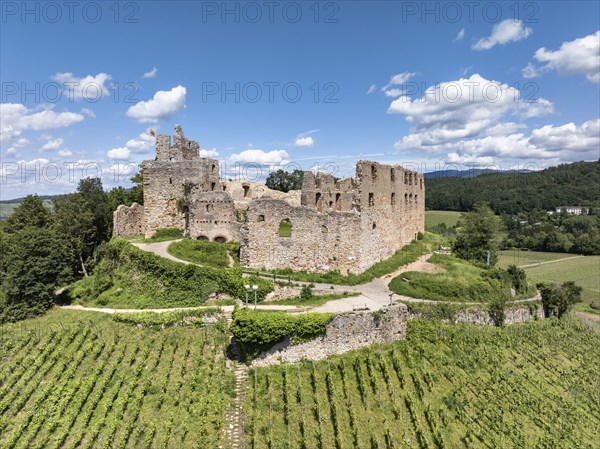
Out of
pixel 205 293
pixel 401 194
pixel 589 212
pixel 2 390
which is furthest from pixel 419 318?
pixel 589 212

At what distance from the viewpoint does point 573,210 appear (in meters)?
108

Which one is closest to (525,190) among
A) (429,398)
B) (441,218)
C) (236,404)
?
(441,218)

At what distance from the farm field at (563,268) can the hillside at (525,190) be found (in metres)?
35.4

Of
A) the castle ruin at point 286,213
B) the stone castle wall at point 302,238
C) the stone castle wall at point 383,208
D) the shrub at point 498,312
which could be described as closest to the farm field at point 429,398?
the shrub at point 498,312

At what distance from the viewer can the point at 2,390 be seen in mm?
17141

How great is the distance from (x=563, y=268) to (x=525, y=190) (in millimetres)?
61938

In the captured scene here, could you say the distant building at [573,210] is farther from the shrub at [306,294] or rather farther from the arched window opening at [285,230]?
the shrub at [306,294]

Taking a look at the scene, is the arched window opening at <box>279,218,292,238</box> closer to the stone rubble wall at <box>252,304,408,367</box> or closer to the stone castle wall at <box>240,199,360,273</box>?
the stone castle wall at <box>240,199,360,273</box>

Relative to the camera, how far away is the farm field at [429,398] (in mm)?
15062

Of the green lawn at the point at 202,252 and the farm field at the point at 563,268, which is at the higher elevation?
the green lawn at the point at 202,252

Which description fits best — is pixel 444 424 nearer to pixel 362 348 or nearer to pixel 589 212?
pixel 362 348

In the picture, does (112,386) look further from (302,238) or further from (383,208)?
(383,208)

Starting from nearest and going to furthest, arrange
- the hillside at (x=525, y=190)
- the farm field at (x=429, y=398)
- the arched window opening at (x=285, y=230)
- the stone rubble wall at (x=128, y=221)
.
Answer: the farm field at (x=429, y=398)
the arched window opening at (x=285, y=230)
the stone rubble wall at (x=128, y=221)
the hillside at (x=525, y=190)

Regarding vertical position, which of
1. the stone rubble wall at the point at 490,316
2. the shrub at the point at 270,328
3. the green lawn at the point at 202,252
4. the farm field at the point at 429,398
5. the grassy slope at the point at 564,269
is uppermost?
the green lawn at the point at 202,252
